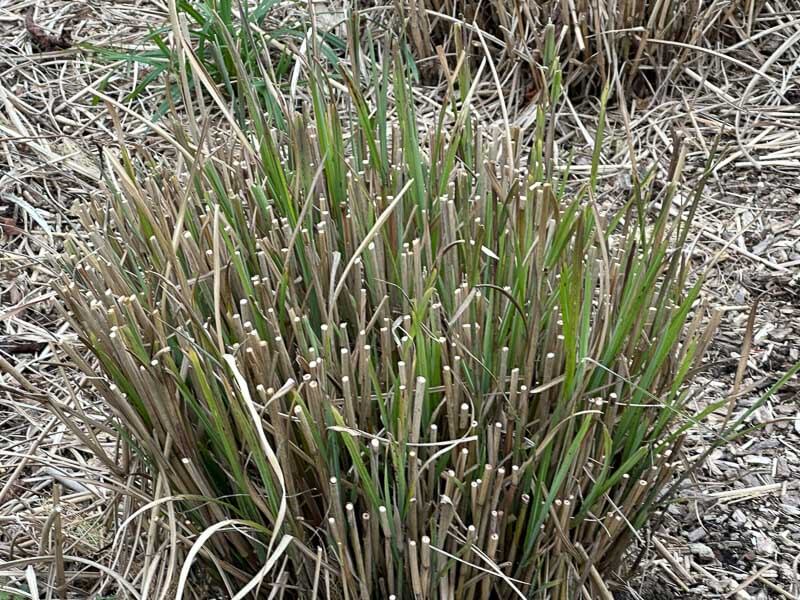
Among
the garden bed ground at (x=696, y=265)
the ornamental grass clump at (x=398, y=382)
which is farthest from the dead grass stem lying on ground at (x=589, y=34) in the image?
the ornamental grass clump at (x=398, y=382)

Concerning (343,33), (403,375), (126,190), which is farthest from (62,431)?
(343,33)

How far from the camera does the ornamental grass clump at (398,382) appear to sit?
0.97 m

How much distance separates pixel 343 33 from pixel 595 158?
1661 millimetres

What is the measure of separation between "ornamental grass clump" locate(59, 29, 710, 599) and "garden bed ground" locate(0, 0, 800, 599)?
10 cm

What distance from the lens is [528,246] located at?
1.12m

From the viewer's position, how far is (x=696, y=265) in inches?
75.4

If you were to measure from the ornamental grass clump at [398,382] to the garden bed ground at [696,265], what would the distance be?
0.10 metres

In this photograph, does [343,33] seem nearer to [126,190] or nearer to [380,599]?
[126,190]

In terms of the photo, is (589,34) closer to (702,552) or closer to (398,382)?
→ (702,552)

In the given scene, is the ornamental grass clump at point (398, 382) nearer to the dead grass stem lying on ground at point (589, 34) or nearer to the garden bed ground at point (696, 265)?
the garden bed ground at point (696, 265)

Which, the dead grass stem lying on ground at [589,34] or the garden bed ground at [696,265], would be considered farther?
the dead grass stem lying on ground at [589,34]

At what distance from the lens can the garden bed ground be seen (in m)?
1.30

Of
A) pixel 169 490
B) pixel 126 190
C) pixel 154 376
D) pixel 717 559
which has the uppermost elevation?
pixel 126 190

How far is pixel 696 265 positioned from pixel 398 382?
3.71 ft
